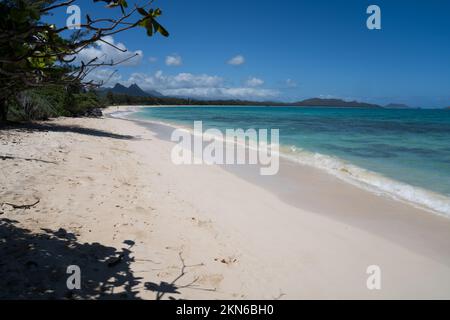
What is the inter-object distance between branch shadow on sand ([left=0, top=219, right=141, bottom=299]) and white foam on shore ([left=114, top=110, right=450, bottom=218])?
5.38 meters

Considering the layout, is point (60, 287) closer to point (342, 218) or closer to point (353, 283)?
point (353, 283)

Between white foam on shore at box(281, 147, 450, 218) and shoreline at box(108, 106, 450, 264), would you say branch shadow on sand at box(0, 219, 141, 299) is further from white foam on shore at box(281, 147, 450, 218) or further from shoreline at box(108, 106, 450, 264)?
white foam on shore at box(281, 147, 450, 218)

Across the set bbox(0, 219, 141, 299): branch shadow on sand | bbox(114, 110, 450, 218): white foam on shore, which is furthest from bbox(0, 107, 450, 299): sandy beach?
bbox(114, 110, 450, 218): white foam on shore

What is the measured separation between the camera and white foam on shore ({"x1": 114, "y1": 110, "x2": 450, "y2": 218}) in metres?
6.43

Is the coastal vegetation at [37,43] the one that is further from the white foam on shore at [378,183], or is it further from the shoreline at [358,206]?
the white foam on shore at [378,183]

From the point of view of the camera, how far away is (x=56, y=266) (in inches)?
123

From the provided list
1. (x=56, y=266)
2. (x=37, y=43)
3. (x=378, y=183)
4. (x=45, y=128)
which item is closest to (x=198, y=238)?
(x=56, y=266)

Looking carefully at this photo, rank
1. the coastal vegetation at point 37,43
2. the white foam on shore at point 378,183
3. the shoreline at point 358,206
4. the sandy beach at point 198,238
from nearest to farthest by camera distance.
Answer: the coastal vegetation at point 37,43 < the sandy beach at point 198,238 < the shoreline at point 358,206 < the white foam on shore at point 378,183

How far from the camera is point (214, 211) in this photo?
5.36 m

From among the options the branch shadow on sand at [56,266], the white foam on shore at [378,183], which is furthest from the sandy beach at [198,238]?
the white foam on shore at [378,183]

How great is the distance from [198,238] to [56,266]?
5.44 feet

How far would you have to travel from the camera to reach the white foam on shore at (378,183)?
6434mm
